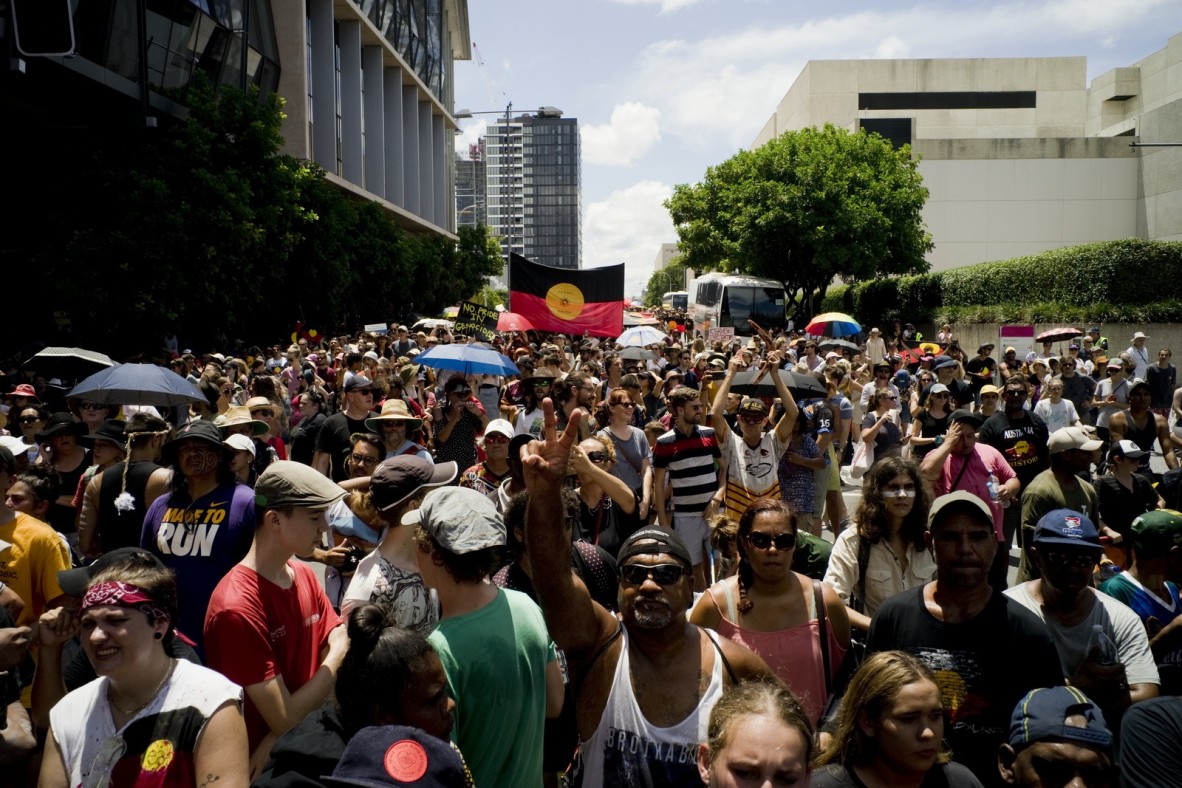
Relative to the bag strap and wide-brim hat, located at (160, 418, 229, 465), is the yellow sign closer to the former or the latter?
wide-brim hat, located at (160, 418, 229, 465)

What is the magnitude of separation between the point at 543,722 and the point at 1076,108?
252 feet

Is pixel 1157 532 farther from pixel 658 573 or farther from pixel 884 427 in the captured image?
pixel 884 427

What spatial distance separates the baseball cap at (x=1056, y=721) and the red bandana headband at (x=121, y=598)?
97.1 inches

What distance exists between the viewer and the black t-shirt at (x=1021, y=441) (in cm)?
765

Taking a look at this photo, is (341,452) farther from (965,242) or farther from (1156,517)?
(965,242)

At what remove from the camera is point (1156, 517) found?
4.12 metres

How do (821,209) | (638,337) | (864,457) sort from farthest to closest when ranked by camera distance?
(821,209) → (638,337) → (864,457)

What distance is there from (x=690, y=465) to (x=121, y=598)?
15.6 ft

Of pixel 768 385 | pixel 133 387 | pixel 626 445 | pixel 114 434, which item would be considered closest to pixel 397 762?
pixel 114 434

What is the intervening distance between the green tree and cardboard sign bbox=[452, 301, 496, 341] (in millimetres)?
25843

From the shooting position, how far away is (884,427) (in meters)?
8.70

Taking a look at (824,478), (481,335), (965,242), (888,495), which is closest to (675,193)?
(965,242)

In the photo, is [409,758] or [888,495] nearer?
[409,758]

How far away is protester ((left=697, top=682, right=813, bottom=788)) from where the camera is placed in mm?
2240
